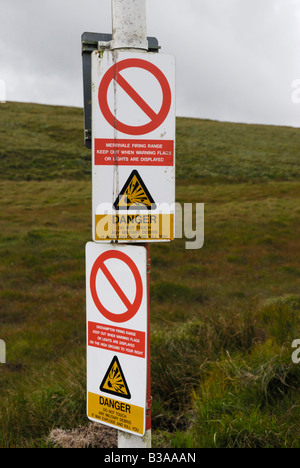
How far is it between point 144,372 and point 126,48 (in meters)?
1.50

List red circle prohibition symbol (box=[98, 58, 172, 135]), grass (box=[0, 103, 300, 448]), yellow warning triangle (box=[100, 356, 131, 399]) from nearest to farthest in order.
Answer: red circle prohibition symbol (box=[98, 58, 172, 135]) < yellow warning triangle (box=[100, 356, 131, 399]) < grass (box=[0, 103, 300, 448])

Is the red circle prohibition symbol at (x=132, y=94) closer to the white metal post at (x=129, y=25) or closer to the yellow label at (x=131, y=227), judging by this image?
the white metal post at (x=129, y=25)

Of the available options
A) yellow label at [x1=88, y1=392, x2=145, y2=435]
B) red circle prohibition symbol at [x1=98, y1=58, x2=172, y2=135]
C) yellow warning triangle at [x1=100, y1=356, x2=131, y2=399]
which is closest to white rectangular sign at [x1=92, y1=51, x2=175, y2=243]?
red circle prohibition symbol at [x1=98, y1=58, x2=172, y2=135]

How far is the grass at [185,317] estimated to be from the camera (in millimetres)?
3461

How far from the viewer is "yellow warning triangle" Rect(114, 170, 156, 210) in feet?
6.98

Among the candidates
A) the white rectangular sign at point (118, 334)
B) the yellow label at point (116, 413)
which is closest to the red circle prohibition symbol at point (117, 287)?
the white rectangular sign at point (118, 334)

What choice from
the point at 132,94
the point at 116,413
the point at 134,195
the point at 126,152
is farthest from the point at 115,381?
the point at 132,94

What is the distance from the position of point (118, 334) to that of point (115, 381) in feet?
0.76

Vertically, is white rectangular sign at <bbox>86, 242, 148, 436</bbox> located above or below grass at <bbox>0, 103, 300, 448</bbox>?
above

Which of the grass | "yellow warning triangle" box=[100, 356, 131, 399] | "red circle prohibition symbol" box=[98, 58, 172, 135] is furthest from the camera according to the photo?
the grass

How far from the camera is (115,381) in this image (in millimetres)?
2244

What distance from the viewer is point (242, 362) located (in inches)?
162

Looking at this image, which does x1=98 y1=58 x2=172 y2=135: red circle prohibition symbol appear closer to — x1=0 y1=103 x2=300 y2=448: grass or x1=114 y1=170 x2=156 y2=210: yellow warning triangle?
x1=114 y1=170 x2=156 y2=210: yellow warning triangle
